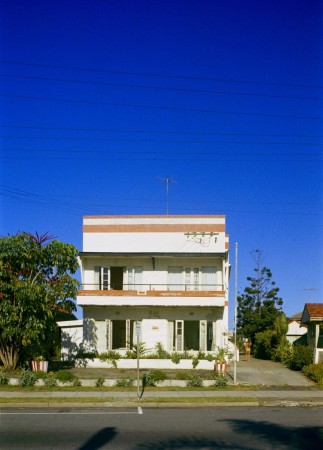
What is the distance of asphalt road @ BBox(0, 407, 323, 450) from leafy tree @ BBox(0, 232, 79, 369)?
6371 mm

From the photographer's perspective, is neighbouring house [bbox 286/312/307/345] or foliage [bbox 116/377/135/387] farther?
neighbouring house [bbox 286/312/307/345]

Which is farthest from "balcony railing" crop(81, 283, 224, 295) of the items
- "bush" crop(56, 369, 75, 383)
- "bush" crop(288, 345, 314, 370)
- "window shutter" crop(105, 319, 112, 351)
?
"bush" crop(56, 369, 75, 383)

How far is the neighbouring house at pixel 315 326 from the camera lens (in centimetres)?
3008

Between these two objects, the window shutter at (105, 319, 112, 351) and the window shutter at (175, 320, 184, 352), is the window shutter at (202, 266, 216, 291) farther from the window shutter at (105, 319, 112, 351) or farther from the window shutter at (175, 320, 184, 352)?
the window shutter at (105, 319, 112, 351)

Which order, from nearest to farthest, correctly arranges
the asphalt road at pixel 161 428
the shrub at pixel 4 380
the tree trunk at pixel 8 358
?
1. the asphalt road at pixel 161 428
2. the shrub at pixel 4 380
3. the tree trunk at pixel 8 358

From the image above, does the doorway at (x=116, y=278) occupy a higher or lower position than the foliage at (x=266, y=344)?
higher

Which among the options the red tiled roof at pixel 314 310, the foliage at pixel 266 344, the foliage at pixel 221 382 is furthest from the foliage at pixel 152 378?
the foliage at pixel 266 344

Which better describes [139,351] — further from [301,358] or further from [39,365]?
[301,358]

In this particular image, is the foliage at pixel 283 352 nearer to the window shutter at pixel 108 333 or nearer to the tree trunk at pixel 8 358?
the window shutter at pixel 108 333

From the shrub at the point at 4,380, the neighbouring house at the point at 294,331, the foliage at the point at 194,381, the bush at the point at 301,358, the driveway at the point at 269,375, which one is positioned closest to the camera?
the shrub at the point at 4,380

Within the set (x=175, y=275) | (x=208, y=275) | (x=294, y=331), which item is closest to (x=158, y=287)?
(x=175, y=275)

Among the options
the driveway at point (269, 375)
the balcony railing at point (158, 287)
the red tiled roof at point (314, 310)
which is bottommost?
the driveway at point (269, 375)

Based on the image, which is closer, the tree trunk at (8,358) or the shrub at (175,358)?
the tree trunk at (8,358)

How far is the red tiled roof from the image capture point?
3303 cm
